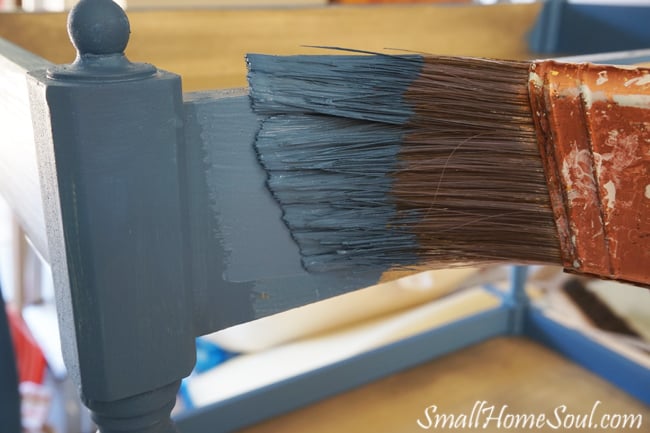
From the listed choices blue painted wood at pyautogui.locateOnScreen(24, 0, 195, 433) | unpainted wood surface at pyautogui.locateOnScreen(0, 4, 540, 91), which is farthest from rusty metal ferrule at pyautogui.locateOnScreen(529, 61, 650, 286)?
unpainted wood surface at pyautogui.locateOnScreen(0, 4, 540, 91)

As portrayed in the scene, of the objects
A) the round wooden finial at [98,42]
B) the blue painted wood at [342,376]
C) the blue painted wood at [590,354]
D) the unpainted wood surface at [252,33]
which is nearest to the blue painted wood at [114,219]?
the round wooden finial at [98,42]

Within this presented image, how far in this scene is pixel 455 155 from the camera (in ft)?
1.63

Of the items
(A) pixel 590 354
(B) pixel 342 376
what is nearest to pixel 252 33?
(B) pixel 342 376

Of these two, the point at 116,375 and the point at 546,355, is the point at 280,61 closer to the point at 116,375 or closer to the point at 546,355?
the point at 116,375

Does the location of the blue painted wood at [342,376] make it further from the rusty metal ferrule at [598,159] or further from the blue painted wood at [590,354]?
the rusty metal ferrule at [598,159]

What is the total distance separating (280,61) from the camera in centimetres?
45

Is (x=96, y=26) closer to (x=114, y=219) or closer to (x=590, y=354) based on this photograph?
(x=114, y=219)

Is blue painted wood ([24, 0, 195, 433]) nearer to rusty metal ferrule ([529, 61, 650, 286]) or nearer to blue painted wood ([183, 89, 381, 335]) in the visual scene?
blue painted wood ([183, 89, 381, 335])

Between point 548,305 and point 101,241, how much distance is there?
974 millimetres

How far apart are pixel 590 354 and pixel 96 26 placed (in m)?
0.90

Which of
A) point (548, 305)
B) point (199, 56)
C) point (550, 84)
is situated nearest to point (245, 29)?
point (199, 56)

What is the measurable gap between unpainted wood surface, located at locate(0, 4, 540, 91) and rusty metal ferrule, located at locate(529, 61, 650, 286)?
649 millimetres

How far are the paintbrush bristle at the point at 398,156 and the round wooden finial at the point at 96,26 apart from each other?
0.30 ft

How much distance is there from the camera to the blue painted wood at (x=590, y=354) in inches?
37.4
